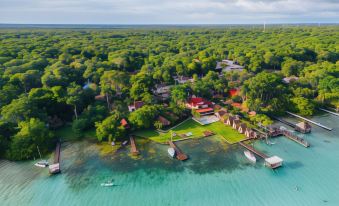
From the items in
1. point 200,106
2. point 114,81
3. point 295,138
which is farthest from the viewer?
point 114,81

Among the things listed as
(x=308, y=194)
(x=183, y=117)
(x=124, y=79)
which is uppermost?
(x=124, y=79)

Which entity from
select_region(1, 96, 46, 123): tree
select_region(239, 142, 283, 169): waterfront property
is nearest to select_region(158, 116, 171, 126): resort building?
select_region(239, 142, 283, 169): waterfront property

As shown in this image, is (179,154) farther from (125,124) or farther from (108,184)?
(125,124)

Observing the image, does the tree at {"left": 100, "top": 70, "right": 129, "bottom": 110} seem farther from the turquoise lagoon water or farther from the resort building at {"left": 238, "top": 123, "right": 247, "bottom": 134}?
the resort building at {"left": 238, "top": 123, "right": 247, "bottom": 134}

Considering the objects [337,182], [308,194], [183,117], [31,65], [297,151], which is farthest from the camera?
[31,65]

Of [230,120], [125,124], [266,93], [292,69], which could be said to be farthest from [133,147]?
[292,69]

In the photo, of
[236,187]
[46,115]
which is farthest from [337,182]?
[46,115]

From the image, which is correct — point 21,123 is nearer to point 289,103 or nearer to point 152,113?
point 152,113
